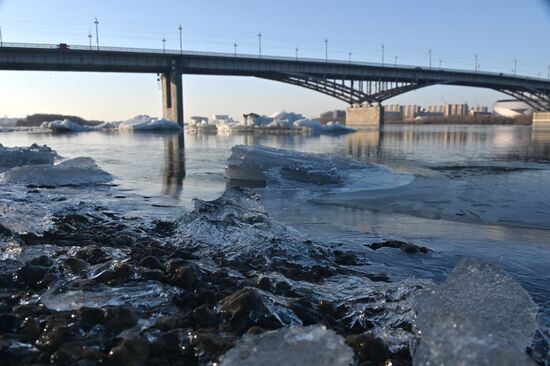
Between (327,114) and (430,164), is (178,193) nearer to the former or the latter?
(430,164)

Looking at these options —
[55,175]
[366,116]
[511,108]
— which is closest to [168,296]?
[55,175]

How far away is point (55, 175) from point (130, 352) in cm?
891

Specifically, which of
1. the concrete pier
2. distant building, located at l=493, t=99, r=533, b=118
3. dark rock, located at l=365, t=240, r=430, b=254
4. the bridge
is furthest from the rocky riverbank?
distant building, located at l=493, t=99, r=533, b=118

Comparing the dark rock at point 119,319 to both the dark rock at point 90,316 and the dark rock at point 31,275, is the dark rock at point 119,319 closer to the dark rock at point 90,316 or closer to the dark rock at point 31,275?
the dark rock at point 90,316

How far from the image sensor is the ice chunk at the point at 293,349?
211 cm

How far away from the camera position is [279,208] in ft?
23.0

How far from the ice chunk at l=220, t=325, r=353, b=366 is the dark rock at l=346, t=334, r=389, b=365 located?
8cm

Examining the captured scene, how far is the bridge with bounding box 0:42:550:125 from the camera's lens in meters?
52.4

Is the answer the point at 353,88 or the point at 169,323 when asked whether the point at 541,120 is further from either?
the point at 169,323

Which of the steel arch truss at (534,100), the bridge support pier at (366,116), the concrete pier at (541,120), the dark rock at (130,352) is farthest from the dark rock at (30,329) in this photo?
the steel arch truss at (534,100)

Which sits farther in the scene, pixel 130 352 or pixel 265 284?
pixel 265 284

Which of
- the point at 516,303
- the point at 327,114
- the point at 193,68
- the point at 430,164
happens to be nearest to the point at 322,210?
the point at 516,303

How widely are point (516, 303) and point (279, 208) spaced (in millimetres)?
4520

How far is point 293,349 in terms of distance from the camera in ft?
7.20
